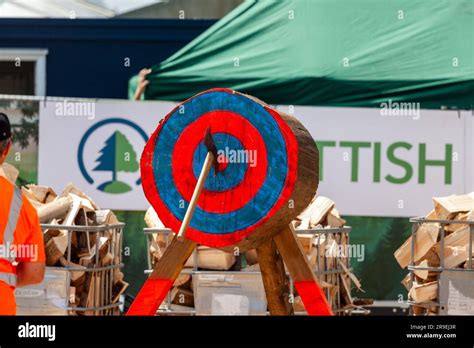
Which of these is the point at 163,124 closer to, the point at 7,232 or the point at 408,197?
the point at 7,232

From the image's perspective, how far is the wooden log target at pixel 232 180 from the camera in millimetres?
6926

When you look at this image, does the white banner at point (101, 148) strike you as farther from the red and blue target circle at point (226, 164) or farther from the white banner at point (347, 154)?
the red and blue target circle at point (226, 164)

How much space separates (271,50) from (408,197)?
6.38 feet

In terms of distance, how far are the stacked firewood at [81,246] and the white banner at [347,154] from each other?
2535 millimetres

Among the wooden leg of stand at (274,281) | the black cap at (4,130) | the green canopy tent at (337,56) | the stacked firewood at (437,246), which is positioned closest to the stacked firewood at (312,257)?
the stacked firewood at (437,246)

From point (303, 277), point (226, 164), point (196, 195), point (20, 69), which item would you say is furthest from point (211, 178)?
point (20, 69)

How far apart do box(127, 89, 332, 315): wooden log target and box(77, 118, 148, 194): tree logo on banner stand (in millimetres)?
4705

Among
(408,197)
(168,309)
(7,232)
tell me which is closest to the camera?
(7,232)

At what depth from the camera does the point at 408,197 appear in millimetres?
11766

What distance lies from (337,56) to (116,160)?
7.48 ft

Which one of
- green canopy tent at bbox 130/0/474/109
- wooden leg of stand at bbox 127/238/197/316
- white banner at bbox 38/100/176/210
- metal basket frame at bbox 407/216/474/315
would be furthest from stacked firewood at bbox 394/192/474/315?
white banner at bbox 38/100/176/210

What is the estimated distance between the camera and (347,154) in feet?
38.5

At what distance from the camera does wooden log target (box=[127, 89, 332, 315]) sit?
22.7 feet
